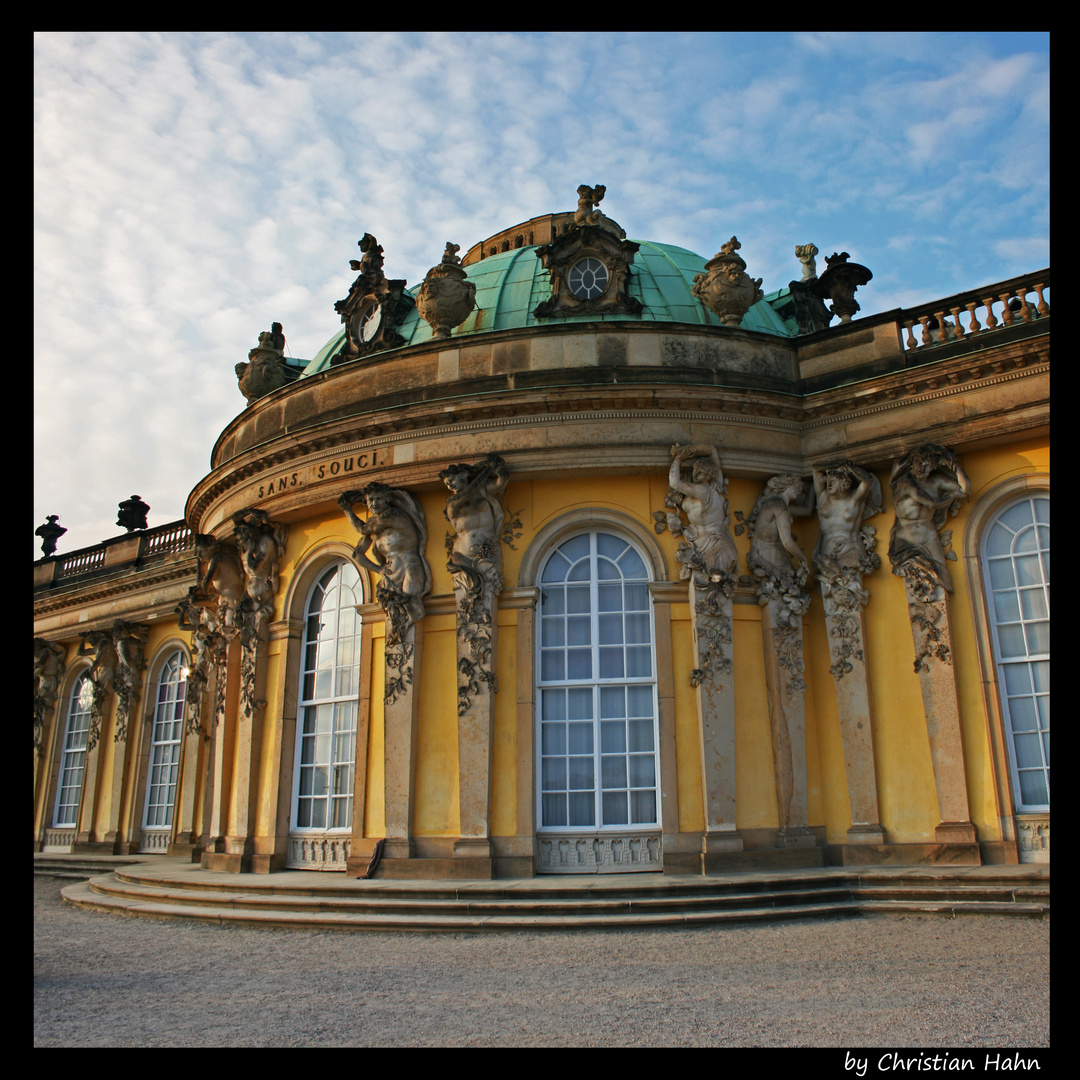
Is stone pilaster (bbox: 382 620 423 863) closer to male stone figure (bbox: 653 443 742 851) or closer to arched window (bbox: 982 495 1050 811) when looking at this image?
male stone figure (bbox: 653 443 742 851)

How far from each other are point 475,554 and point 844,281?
952 centimetres

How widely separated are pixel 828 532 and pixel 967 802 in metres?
4.27

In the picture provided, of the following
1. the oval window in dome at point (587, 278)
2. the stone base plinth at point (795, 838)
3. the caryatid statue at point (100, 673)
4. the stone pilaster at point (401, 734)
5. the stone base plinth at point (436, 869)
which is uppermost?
the oval window in dome at point (587, 278)

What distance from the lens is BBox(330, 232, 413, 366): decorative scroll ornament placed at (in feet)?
56.0

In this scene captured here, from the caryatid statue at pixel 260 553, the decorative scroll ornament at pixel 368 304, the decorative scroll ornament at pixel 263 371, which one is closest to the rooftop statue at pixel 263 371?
the decorative scroll ornament at pixel 263 371

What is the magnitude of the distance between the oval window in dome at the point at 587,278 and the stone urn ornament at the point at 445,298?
6.11ft

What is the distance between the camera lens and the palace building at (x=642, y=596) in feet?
41.6

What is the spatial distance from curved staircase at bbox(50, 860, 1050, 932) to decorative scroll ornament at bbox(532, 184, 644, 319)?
30.9ft

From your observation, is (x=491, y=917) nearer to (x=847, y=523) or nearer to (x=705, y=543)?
(x=705, y=543)

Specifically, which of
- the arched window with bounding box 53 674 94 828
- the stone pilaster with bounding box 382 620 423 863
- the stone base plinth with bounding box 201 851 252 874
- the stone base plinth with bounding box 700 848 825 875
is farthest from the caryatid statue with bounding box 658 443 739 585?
the arched window with bounding box 53 674 94 828

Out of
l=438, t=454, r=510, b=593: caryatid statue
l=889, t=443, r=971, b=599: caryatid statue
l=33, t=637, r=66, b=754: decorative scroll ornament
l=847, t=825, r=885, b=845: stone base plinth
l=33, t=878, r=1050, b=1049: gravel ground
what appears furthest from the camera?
l=33, t=637, r=66, b=754: decorative scroll ornament

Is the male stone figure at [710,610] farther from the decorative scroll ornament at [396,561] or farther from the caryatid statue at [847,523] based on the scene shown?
the decorative scroll ornament at [396,561]

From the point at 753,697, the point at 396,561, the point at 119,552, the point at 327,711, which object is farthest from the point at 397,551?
the point at 119,552
